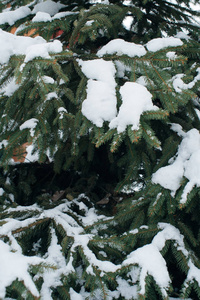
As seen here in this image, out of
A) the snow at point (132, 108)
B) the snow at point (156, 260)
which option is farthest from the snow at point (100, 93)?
the snow at point (156, 260)

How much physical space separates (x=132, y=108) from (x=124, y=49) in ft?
2.49

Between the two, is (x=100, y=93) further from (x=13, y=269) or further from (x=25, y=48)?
(x=13, y=269)

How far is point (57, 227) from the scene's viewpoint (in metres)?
2.17

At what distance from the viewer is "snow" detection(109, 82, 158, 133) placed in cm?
180

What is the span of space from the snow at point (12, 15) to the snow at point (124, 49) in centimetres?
154

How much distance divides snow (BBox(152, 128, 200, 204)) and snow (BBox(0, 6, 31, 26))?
8.68 ft

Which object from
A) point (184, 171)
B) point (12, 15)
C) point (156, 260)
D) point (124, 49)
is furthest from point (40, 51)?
point (156, 260)

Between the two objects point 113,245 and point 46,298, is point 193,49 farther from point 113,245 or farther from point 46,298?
point 46,298

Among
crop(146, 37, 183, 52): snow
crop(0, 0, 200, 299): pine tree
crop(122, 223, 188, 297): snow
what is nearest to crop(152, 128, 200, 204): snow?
crop(0, 0, 200, 299): pine tree

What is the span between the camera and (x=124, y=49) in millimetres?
2283

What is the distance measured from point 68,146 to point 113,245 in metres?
1.34

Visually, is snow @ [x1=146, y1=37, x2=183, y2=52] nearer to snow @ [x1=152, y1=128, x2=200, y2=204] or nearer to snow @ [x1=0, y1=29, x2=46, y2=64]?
snow @ [x1=152, y1=128, x2=200, y2=204]

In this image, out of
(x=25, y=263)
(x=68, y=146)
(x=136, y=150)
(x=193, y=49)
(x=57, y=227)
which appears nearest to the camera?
(x=25, y=263)

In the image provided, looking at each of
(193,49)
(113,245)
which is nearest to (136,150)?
(113,245)
